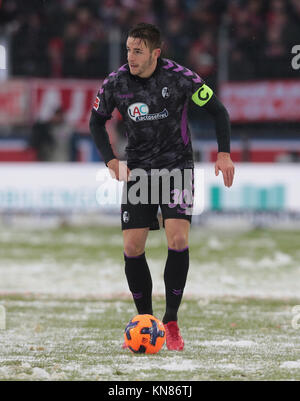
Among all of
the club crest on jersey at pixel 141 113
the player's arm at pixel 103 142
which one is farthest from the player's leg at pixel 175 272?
the club crest on jersey at pixel 141 113

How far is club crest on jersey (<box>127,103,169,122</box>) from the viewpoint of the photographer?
6008 mm

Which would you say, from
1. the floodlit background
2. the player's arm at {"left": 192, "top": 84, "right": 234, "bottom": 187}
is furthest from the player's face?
the floodlit background

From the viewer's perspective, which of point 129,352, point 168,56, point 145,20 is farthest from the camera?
point 145,20

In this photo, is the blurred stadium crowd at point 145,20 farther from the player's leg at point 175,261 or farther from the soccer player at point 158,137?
the player's leg at point 175,261

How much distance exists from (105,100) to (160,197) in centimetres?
72

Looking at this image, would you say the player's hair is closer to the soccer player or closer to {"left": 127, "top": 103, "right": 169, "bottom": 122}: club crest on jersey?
the soccer player

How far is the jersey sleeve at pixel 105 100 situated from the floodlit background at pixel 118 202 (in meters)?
0.56

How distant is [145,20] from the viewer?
800 inches

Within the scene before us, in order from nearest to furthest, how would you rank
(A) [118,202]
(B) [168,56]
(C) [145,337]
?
(C) [145,337]
(A) [118,202]
(B) [168,56]

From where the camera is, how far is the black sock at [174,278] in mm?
6086

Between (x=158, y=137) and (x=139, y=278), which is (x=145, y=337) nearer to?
(x=139, y=278)

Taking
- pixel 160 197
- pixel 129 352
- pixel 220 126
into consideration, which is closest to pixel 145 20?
pixel 220 126

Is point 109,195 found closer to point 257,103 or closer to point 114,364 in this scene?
point 257,103

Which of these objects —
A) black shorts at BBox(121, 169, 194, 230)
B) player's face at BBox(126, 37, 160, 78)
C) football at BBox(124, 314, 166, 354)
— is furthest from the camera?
black shorts at BBox(121, 169, 194, 230)
